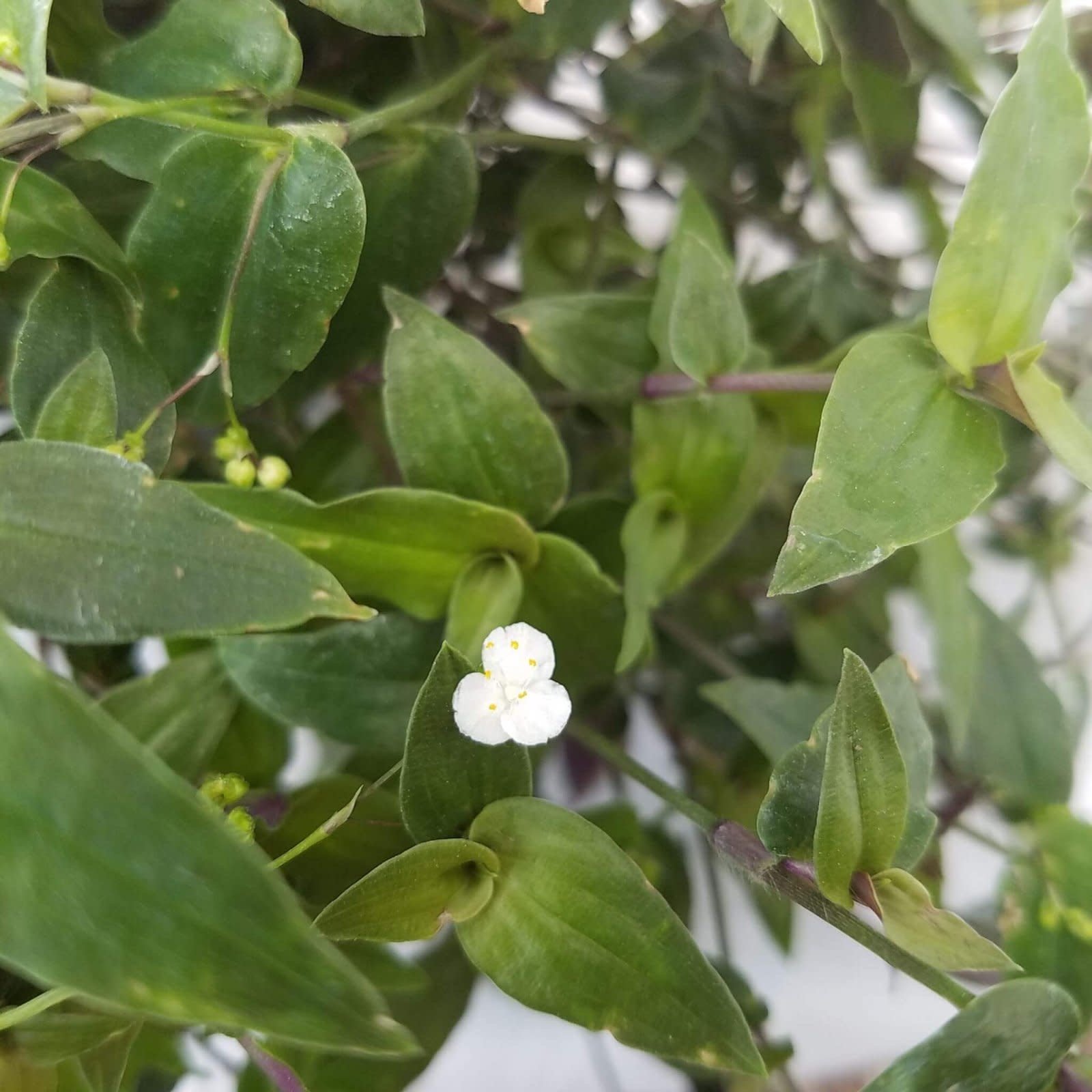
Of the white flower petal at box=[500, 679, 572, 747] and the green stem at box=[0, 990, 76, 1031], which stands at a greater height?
the white flower petal at box=[500, 679, 572, 747]

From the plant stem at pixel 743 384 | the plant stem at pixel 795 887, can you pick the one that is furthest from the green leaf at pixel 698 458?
the plant stem at pixel 795 887

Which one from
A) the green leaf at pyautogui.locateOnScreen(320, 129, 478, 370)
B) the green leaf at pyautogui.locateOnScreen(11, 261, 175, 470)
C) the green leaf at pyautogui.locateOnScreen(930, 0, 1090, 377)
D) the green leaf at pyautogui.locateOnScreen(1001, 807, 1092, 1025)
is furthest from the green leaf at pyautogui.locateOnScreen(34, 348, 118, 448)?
the green leaf at pyautogui.locateOnScreen(1001, 807, 1092, 1025)

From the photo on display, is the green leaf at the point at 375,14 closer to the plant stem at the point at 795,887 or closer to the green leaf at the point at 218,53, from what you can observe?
the green leaf at the point at 218,53

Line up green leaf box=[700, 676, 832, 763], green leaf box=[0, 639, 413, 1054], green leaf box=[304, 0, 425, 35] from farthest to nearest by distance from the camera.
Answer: green leaf box=[700, 676, 832, 763]
green leaf box=[304, 0, 425, 35]
green leaf box=[0, 639, 413, 1054]

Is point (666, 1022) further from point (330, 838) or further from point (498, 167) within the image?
point (498, 167)

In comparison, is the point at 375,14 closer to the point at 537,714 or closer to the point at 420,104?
the point at 420,104

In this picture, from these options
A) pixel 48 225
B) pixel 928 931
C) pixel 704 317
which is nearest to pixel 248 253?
pixel 48 225

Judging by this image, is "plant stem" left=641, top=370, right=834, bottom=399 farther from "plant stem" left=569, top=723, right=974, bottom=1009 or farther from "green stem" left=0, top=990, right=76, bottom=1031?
"green stem" left=0, top=990, right=76, bottom=1031
